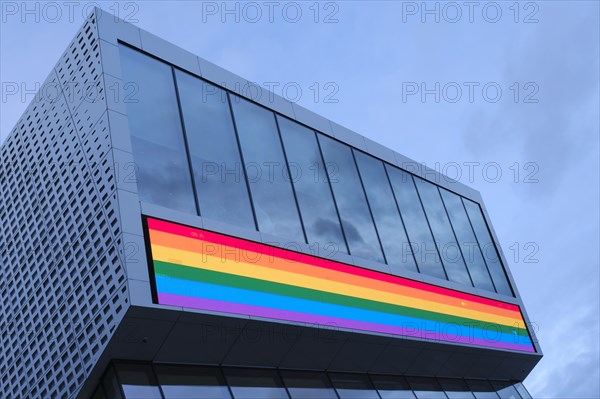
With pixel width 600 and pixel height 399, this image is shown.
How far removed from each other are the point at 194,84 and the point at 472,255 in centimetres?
1213

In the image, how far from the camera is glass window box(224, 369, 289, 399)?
15391 mm

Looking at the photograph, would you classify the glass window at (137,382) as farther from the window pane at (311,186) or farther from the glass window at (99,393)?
the window pane at (311,186)

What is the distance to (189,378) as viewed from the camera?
1477cm

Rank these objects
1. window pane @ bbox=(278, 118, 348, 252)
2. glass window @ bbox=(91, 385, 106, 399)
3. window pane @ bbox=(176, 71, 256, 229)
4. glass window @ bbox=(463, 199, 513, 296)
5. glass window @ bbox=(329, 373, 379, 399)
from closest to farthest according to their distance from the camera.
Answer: glass window @ bbox=(91, 385, 106, 399) < window pane @ bbox=(176, 71, 256, 229) < glass window @ bbox=(329, 373, 379, 399) < window pane @ bbox=(278, 118, 348, 252) < glass window @ bbox=(463, 199, 513, 296)

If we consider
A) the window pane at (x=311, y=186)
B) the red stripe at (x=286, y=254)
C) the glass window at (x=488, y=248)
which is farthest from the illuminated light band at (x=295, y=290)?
the glass window at (x=488, y=248)

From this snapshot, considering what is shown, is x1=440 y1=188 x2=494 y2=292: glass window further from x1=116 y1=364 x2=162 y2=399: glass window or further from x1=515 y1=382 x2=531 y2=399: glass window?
x1=116 y1=364 x2=162 y2=399: glass window

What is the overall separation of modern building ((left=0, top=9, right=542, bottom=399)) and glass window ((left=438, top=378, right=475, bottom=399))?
0.20 ft

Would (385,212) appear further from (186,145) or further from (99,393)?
(99,393)

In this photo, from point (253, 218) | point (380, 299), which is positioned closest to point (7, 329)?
point (253, 218)

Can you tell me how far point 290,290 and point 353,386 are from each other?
3.52 m

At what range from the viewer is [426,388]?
67.7ft

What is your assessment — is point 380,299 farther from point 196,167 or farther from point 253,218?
point 196,167

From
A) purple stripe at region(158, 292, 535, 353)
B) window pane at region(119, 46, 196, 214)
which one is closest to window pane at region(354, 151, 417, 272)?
purple stripe at region(158, 292, 535, 353)

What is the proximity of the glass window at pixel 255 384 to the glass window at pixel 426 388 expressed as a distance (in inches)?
206
